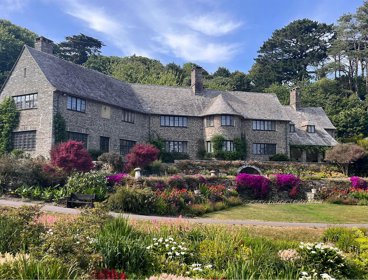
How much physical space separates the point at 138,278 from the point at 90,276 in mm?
994

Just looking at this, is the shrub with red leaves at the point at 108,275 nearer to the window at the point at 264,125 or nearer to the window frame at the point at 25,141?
the window frame at the point at 25,141

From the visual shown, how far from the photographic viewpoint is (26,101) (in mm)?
33375

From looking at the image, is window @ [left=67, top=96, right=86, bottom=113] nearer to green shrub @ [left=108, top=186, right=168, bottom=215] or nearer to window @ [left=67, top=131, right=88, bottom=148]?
window @ [left=67, top=131, right=88, bottom=148]

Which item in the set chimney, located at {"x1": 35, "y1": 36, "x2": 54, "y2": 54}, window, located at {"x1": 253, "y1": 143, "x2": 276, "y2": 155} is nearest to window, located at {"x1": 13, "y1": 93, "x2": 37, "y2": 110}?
chimney, located at {"x1": 35, "y1": 36, "x2": 54, "y2": 54}

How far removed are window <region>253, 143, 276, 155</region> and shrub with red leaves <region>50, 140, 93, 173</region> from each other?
69.9 feet

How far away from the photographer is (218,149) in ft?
131

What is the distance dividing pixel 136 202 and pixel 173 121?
22.9 meters

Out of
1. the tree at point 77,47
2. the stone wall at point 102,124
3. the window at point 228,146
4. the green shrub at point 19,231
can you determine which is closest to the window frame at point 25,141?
the stone wall at point 102,124

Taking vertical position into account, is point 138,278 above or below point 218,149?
below

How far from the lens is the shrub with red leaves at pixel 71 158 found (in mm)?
25516

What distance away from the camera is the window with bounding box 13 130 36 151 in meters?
32.4

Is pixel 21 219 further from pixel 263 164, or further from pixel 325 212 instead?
pixel 263 164

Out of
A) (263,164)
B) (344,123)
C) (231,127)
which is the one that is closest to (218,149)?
(231,127)

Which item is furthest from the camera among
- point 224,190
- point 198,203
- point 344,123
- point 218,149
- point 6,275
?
point 344,123
